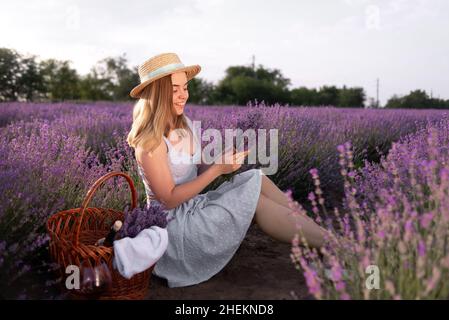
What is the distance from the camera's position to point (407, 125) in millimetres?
7020

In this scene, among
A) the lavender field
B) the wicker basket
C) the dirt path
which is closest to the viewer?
the lavender field

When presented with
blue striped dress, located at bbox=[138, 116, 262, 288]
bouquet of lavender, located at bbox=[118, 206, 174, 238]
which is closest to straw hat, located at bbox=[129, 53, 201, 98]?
blue striped dress, located at bbox=[138, 116, 262, 288]

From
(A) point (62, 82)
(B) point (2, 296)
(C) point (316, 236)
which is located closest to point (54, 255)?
(B) point (2, 296)

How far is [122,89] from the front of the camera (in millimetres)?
37750

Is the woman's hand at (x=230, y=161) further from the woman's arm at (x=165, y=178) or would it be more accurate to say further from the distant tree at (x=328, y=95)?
the distant tree at (x=328, y=95)

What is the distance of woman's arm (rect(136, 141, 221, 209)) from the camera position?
8.17ft

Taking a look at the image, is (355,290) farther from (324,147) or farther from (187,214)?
(324,147)

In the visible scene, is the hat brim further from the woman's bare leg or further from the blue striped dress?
the woman's bare leg

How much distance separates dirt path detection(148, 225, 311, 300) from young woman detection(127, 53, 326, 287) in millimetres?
75

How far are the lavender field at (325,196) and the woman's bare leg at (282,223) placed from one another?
0.39 ft

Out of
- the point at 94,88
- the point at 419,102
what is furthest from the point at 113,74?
the point at 419,102

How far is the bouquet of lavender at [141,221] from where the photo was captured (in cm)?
232

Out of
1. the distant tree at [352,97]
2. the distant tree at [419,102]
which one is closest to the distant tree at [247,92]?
the distant tree at [352,97]

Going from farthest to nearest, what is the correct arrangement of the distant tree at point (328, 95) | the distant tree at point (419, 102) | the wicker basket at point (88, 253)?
the distant tree at point (328, 95) < the distant tree at point (419, 102) < the wicker basket at point (88, 253)
